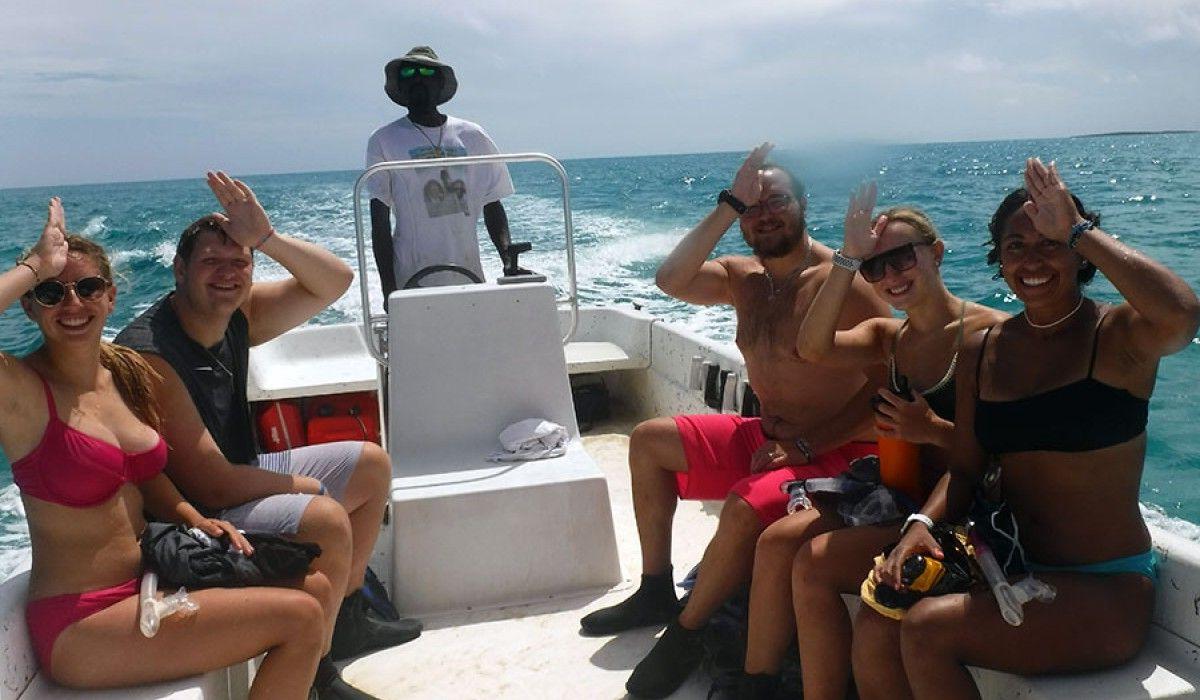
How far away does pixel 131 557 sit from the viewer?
1.91 metres

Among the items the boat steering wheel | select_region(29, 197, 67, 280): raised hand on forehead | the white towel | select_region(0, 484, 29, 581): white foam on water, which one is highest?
select_region(29, 197, 67, 280): raised hand on forehead

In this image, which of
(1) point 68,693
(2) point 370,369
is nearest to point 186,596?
(1) point 68,693

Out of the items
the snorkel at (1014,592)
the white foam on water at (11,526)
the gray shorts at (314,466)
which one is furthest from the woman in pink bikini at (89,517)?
the white foam on water at (11,526)

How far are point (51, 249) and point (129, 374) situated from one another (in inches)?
12.0

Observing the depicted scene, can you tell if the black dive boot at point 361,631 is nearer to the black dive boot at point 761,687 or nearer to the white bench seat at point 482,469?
the white bench seat at point 482,469

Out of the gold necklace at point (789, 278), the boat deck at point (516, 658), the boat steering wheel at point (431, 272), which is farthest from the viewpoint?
the boat steering wheel at point (431, 272)

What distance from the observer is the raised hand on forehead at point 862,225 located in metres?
2.22

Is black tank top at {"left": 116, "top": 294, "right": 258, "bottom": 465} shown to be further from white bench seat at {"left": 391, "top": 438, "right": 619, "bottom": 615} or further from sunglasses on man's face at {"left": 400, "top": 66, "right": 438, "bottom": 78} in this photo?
sunglasses on man's face at {"left": 400, "top": 66, "right": 438, "bottom": 78}

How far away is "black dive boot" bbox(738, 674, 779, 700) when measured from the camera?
2.21m

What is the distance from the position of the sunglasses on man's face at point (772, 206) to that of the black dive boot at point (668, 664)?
3.72ft

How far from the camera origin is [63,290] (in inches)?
73.2

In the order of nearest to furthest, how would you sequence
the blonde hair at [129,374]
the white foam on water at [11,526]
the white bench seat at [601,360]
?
the blonde hair at [129,374] → the white bench seat at [601,360] → the white foam on water at [11,526]

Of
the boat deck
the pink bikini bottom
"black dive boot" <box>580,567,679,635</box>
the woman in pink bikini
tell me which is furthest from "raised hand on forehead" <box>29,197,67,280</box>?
"black dive boot" <box>580,567,679,635</box>

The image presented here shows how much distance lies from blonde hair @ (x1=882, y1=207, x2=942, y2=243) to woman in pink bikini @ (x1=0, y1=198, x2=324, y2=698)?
1547mm
